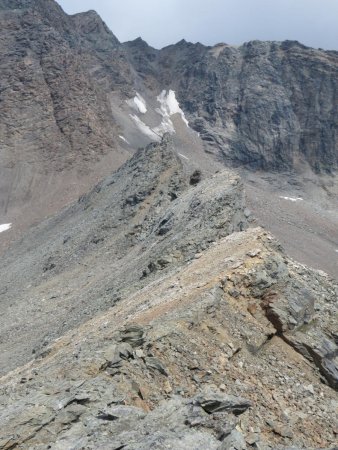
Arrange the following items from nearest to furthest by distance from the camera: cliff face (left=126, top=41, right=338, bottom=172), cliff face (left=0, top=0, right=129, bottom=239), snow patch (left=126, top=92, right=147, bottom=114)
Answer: cliff face (left=0, top=0, right=129, bottom=239) → snow patch (left=126, top=92, right=147, bottom=114) → cliff face (left=126, top=41, right=338, bottom=172)

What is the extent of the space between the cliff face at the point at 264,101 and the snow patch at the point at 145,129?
17261 mm

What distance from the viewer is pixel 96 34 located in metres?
170

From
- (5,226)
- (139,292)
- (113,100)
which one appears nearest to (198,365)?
(139,292)

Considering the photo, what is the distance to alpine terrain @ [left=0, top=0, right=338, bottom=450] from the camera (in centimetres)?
1210

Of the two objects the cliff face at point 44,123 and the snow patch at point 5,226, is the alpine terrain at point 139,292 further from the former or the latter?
the cliff face at point 44,123

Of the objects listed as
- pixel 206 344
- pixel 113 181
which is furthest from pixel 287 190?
pixel 206 344

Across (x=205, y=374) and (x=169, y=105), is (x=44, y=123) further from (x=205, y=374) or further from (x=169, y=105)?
(x=205, y=374)

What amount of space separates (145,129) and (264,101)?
37.5 meters

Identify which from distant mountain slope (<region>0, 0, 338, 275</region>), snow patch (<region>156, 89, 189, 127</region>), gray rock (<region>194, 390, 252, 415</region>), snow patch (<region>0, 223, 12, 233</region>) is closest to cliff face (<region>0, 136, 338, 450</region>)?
gray rock (<region>194, 390, 252, 415</region>)

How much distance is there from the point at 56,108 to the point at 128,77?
4897cm

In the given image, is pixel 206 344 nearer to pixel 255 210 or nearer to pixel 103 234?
pixel 103 234

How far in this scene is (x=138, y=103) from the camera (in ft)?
507

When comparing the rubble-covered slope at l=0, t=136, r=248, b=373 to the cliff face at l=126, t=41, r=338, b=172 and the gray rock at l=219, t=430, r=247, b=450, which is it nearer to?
the gray rock at l=219, t=430, r=247, b=450

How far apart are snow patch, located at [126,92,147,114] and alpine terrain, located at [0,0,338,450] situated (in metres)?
28.4
